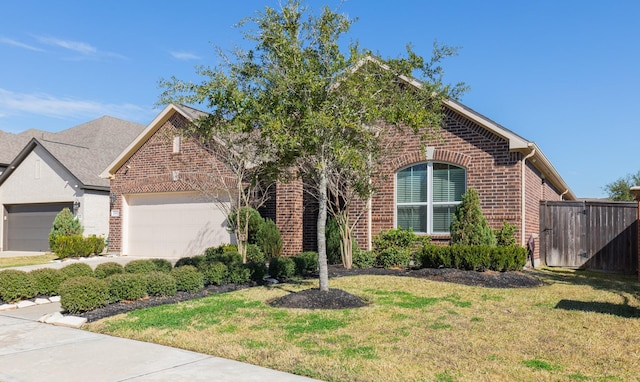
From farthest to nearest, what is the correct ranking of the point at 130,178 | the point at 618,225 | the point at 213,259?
the point at 130,178 → the point at 618,225 → the point at 213,259

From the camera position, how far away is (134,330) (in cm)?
725

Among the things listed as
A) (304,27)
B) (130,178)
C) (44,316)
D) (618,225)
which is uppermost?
(304,27)

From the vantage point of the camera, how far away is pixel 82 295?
8.45 m

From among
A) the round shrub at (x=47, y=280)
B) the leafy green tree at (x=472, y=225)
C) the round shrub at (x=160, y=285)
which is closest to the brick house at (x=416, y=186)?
the leafy green tree at (x=472, y=225)

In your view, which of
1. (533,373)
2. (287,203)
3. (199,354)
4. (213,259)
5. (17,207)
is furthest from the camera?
(17,207)

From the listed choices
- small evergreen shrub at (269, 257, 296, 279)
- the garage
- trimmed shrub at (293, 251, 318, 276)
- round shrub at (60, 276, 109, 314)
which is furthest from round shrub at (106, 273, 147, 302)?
the garage

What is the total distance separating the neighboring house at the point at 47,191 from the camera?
76.2 feet

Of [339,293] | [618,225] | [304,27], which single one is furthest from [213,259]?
[618,225]

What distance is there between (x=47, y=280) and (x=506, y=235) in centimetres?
1039

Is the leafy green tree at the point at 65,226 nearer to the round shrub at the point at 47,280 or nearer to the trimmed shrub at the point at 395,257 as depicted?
the round shrub at the point at 47,280

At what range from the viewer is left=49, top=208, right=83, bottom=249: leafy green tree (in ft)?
69.5

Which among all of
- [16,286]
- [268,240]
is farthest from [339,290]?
[268,240]

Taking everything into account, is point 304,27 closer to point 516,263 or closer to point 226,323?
point 226,323

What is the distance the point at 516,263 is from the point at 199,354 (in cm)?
875
